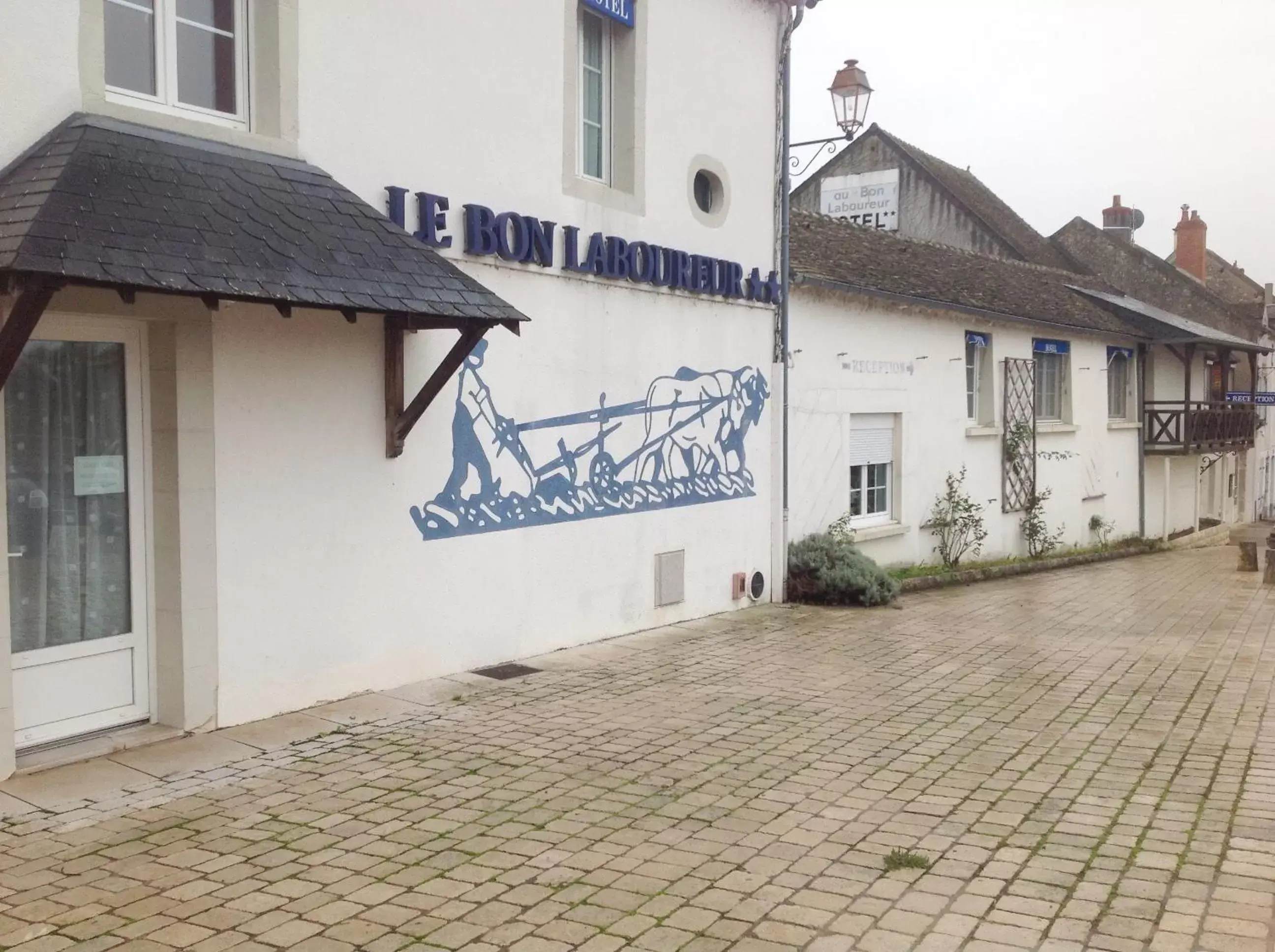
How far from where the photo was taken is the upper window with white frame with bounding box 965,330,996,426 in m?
17.2

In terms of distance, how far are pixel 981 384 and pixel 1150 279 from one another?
17.4 metres

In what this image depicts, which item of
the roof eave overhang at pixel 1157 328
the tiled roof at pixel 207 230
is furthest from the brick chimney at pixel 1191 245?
the tiled roof at pixel 207 230

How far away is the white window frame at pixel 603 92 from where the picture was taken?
9.48 metres

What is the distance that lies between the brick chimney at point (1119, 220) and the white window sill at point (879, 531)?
24229mm

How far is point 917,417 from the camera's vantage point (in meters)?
15.1

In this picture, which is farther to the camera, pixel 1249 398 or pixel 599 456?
pixel 1249 398

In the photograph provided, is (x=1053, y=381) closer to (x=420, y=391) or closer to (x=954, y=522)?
(x=954, y=522)

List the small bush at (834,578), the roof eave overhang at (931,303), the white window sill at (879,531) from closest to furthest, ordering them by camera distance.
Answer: the small bush at (834,578) < the roof eave overhang at (931,303) < the white window sill at (879,531)

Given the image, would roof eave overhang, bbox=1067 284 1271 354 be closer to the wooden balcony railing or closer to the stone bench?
the wooden balcony railing

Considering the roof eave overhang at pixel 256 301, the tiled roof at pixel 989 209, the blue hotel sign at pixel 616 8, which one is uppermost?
the tiled roof at pixel 989 209

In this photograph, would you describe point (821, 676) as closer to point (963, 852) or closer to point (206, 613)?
point (963, 852)

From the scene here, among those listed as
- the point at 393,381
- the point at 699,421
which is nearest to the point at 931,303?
the point at 699,421

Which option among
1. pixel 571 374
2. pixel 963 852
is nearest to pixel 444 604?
pixel 571 374

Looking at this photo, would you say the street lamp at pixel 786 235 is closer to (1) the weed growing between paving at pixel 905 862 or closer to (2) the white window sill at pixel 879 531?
(2) the white window sill at pixel 879 531
